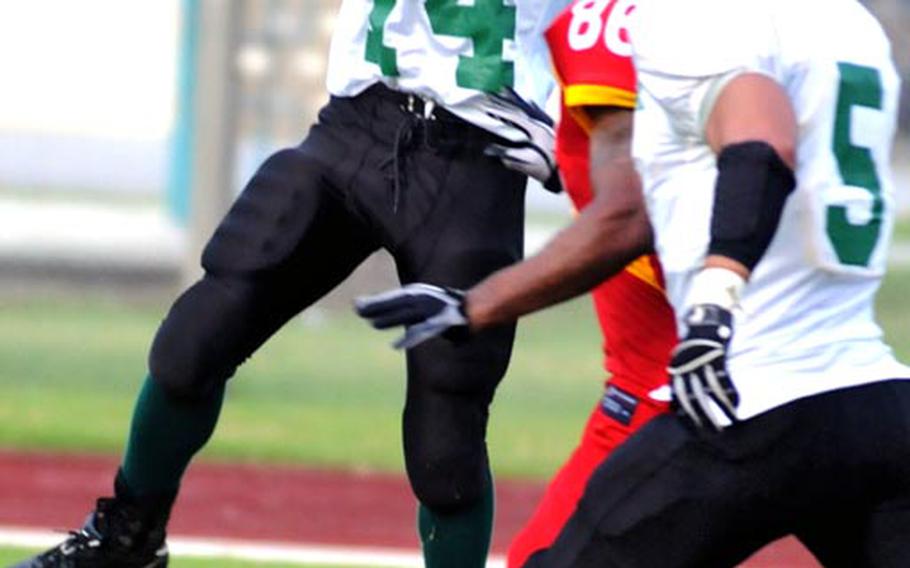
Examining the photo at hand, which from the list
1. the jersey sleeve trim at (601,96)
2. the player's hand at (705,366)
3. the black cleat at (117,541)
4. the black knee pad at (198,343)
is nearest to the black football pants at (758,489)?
the player's hand at (705,366)

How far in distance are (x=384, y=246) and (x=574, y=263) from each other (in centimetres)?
130

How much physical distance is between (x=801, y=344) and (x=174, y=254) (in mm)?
10292

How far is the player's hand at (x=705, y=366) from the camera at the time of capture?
3.36 meters

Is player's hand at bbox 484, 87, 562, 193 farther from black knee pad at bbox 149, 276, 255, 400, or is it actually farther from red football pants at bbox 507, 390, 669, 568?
black knee pad at bbox 149, 276, 255, 400

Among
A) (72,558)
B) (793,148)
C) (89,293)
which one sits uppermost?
(793,148)

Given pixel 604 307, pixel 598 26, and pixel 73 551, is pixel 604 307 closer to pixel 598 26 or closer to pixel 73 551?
pixel 598 26

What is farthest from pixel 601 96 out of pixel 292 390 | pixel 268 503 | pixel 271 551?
pixel 292 390

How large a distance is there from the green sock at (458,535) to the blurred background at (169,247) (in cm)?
364

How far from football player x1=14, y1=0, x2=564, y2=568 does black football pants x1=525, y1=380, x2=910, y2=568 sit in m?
1.27

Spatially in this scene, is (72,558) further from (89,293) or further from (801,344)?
(89,293)

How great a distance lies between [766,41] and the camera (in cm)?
359

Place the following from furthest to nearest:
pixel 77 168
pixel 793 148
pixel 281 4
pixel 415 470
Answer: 1. pixel 77 168
2. pixel 281 4
3. pixel 415 470
4. pixel 793 148

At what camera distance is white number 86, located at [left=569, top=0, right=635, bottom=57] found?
4.30m

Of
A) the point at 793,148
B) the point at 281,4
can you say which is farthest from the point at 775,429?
the point at 281,4
